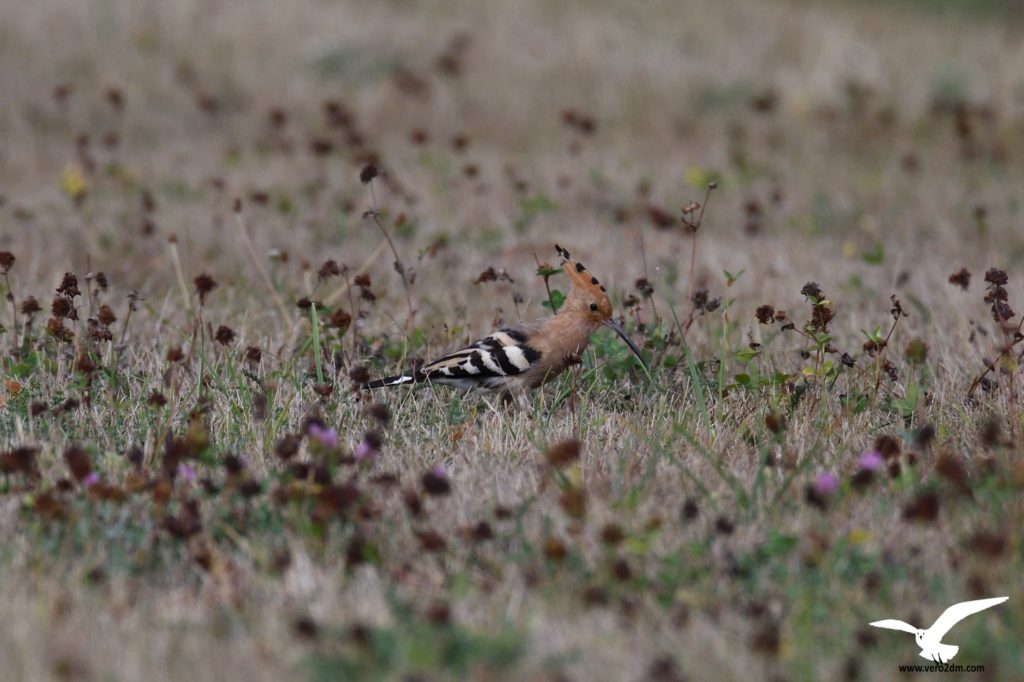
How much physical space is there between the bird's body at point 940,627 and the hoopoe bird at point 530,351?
1779mm

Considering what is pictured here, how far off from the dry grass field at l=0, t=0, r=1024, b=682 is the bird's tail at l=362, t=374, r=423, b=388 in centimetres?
9

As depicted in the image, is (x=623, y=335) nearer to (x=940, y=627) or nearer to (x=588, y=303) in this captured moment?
(x=588, y=303)

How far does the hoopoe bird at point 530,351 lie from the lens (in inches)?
179

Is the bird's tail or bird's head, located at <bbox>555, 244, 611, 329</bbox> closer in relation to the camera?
the bird's tail

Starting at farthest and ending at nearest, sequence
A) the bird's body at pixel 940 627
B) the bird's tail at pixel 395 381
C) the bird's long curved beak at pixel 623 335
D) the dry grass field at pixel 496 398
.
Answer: the bird's long curved beak at pixel 623 335, the bird's tail at pixel 395 381, the dry grass field at pixel 496 398, the bird's body at pixel 940 627

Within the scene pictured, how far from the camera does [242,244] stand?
7.38 metres

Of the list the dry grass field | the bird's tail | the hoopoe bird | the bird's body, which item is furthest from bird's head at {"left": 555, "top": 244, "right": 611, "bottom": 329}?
the bird's body

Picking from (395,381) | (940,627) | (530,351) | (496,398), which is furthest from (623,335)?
(940,627)

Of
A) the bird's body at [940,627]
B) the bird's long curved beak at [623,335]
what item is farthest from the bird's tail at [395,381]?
the bird's body at [940,627]

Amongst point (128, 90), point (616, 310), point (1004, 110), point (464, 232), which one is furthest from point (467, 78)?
point (616, 310)

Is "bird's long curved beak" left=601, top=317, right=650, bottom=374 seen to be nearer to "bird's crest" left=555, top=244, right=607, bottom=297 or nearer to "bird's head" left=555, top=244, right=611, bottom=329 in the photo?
"bird's head" left=555, top=244, right=611, bottom=329

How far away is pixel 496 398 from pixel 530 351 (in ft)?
0.74

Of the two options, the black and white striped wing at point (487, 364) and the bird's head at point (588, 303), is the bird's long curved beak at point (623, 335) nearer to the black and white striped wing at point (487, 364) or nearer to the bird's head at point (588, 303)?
the bird's head at point (588, 303)

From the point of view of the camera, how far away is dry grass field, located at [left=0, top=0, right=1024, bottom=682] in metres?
2.89
